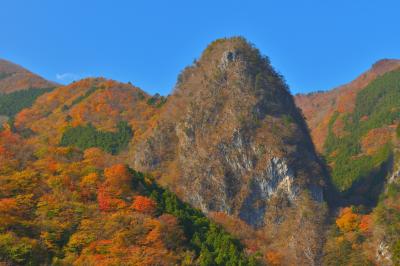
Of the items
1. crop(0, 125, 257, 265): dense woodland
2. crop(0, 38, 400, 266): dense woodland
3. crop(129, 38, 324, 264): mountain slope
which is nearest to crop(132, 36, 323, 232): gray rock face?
crop(129, 38, 324, 264): mountain slope

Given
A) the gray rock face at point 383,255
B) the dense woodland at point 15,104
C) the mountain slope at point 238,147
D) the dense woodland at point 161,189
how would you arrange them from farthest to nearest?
the dense woodland at point 15,104, the mountain slope at point 238,147, the gray rock face at point 383,255, the dense woodland at point 161,189

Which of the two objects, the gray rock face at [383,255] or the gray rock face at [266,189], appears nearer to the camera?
the gray rock face at [383,255]

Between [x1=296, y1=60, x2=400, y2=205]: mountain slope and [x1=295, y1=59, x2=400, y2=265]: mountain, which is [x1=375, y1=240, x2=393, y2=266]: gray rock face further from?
[x1=296, y1=60, x2=400, y2=205]: mountain slope

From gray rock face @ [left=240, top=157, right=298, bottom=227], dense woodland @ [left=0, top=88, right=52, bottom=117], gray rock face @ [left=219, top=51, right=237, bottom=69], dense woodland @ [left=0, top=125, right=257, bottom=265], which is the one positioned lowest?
dense woodland @ [left=0, top=125, right=257, bottom=265]

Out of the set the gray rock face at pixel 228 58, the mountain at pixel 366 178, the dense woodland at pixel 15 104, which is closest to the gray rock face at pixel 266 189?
the mountain at pixel 366 178

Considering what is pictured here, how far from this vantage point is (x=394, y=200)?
107062 millimetres

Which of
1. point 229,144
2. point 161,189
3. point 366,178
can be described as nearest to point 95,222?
point 161,189

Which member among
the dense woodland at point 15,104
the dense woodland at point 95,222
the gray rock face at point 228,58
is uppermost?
the gray rock face at point 228,58

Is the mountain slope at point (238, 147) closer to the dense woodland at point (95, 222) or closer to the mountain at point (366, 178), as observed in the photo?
the mountain at point (366, 178)

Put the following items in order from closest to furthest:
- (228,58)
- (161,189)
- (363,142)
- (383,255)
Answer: (383,255), (161,189), (228,58), (363,142)

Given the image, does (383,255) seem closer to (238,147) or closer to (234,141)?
(238,147)

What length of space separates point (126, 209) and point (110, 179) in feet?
25.2

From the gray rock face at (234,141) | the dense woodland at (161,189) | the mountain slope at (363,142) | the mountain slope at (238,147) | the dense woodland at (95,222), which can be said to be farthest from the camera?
the mountain slope at (363,142)

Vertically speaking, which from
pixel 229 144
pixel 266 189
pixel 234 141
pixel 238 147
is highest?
pixel 234 141
